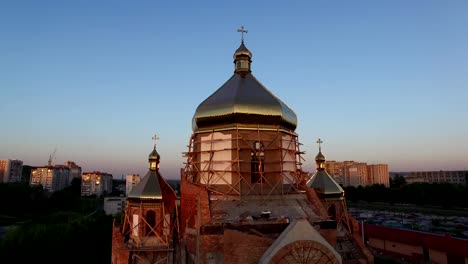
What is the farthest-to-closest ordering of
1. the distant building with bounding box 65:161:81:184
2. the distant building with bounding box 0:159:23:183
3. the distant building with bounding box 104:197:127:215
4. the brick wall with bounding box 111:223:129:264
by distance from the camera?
the distant building with bounding box 65:161:81:184
the distant building with bounding box 0:159:23:183
the distant building with bounding box 104:197:127:215
the brick wall with bounding box 111:223:129:264

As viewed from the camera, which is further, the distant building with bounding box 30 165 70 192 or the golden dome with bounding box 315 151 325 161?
the distant building with bounding box 30 165 70 192

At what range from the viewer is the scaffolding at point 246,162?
12469 millimetres

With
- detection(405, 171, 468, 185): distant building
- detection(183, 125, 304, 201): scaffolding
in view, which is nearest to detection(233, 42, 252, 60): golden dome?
detection(183, 125, 304, 201): scaffolding

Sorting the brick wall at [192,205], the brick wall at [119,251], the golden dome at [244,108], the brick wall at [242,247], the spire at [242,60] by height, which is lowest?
the brick wall at [119,251]

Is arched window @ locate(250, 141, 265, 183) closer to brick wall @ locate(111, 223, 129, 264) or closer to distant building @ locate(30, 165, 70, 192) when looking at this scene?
brick wall @ locate(111, 223, 129, 264)

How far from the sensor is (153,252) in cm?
1283

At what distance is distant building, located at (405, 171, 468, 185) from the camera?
98.0m

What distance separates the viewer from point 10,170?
88688mm

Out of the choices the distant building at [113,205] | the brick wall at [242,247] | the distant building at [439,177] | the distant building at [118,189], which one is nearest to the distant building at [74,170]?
the distant building at [118,189]

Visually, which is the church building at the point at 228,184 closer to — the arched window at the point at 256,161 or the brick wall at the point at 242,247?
the arched window at the point at 256,161

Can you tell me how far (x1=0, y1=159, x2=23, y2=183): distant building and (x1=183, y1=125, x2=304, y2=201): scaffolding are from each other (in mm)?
90997

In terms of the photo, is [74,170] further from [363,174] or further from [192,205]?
[192,205]

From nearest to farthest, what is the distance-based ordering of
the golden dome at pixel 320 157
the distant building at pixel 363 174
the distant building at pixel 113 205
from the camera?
the golden dome at pixel 320 157 < the distant building at pixel 113 205 < the distant building at pixel 363 174

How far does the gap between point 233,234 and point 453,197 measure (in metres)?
49.2
